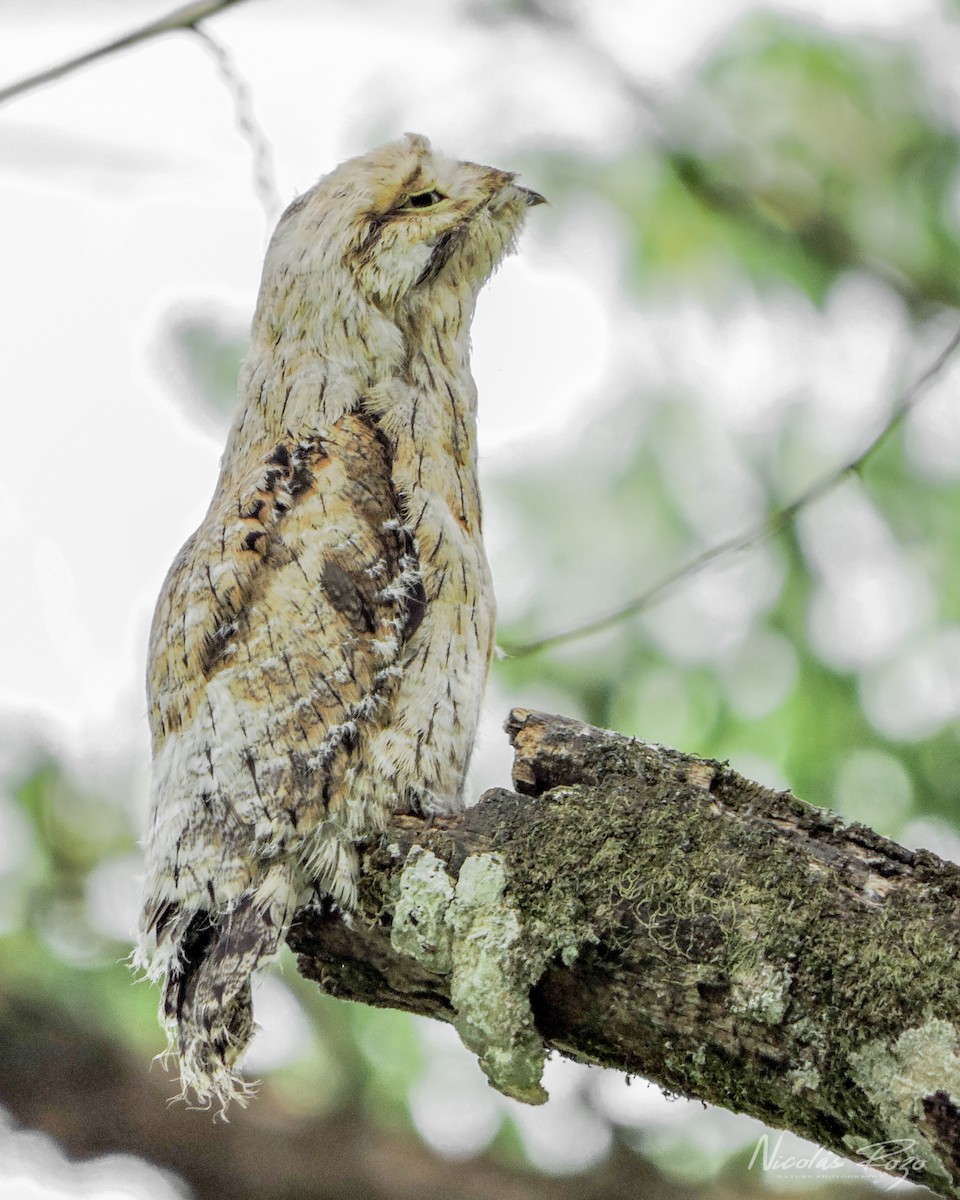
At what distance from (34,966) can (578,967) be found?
95.9 inches

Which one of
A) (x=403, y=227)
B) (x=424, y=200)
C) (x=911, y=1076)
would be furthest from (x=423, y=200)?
(x=911, y=1076)

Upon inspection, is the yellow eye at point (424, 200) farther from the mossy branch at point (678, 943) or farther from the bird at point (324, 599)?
the mossy branch at point (678, 943)

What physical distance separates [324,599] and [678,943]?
1097 millimetres

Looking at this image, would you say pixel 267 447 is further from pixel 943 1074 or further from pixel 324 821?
pixel 943 1074

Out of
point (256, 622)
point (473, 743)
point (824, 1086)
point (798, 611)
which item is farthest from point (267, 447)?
point (798, 611)

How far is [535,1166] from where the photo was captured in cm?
371

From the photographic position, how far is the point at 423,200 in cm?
318

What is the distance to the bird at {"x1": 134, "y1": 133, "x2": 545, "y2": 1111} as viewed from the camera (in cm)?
249

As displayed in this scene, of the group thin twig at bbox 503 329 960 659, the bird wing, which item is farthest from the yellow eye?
thin twig at bbox 503 329 960 659

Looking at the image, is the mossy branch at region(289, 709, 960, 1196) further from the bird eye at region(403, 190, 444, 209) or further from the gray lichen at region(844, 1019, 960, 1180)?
the bird eye at region(403, 190, 444, 209)

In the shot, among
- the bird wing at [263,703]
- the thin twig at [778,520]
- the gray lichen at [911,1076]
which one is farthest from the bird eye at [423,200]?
the gray lichen at [911,1076]

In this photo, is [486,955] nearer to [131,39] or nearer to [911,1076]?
[911,1076]

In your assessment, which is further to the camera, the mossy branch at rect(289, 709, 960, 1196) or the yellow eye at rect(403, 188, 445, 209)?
the yellow eye at rect(403, 188, 445, 209)

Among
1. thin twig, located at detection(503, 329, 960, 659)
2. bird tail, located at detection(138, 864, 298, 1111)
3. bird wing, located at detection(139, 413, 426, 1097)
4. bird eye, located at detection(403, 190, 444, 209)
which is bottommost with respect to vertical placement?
bird tail, located at detection(138, 864, 298, 1111)
